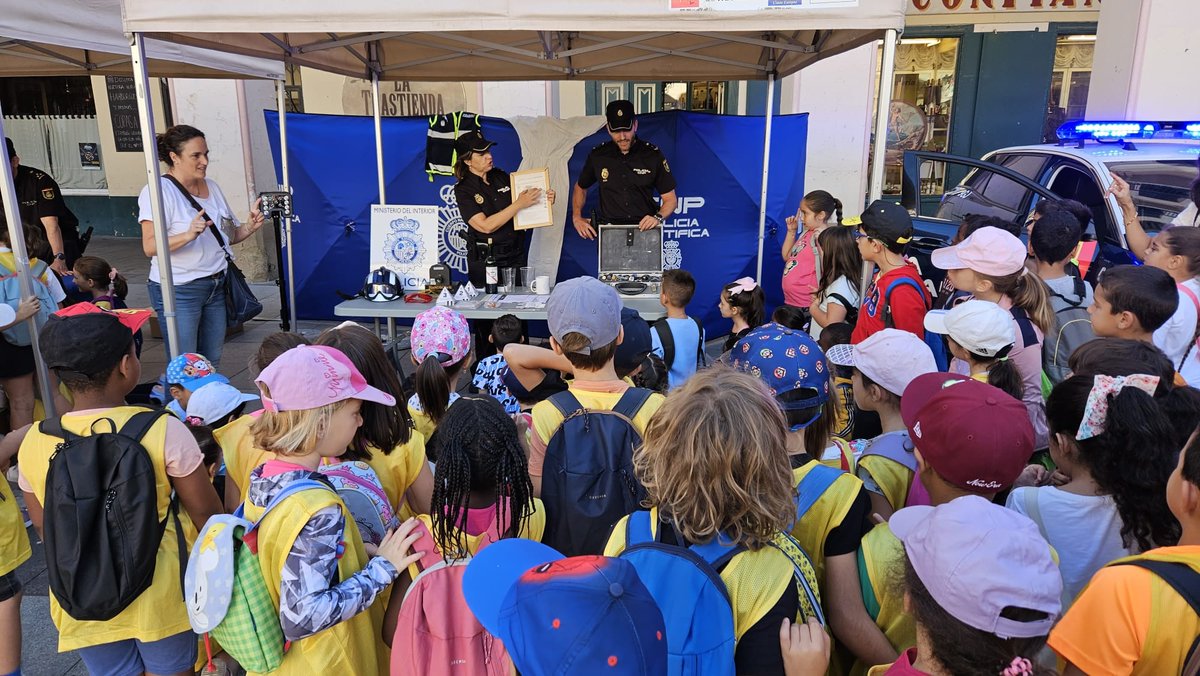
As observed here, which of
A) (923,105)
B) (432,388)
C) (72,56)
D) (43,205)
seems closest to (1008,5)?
(923,105)

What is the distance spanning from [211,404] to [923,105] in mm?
10077

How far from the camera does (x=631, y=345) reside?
2930 millimetres

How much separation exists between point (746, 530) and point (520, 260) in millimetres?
4890

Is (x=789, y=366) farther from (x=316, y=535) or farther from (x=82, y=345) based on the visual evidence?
(x=82, y=345)

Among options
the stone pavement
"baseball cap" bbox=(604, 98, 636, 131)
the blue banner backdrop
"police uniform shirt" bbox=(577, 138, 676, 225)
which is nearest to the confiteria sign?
the blue banner backdrop

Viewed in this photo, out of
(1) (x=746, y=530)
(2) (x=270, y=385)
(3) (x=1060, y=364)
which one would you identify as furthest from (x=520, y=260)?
(1) (x=746, y=530)

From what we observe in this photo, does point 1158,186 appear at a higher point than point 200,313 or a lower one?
higher

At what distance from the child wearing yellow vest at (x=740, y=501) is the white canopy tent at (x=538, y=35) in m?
2.49

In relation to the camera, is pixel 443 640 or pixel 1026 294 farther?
pixel 1026 294

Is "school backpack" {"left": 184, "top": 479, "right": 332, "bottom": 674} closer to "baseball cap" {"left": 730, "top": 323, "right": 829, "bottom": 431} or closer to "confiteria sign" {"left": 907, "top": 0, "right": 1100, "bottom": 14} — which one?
"baseball cap" {"left": 730, "top": 323, "right": 829, "bottom": 431}

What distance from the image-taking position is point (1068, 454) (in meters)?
1.96

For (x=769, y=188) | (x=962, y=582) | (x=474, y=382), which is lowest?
(x=474, y=382)

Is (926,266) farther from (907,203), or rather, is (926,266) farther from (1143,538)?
(1143,538)

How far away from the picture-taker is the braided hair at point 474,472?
169 cm
